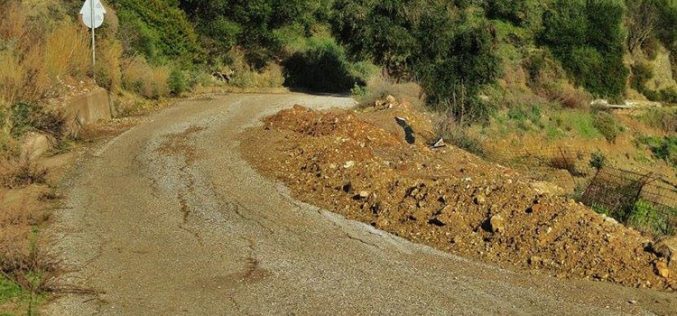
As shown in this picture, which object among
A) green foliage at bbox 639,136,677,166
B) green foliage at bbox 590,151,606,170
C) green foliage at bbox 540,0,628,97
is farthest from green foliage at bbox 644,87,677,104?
green foliage at bbox 590,151,606,170

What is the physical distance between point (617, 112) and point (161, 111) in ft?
98.7

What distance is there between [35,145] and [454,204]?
7.71 meters

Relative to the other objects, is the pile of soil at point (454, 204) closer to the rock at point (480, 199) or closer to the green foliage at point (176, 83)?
the rock at point (480, 199)

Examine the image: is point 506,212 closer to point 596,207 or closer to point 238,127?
point 596,207

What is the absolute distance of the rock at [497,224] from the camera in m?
8.48

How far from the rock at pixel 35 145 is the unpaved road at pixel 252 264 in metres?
1.25

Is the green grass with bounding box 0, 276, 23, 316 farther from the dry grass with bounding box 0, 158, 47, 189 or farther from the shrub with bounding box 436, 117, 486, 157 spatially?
the shrub with bounding box 436, 117, 486, 157

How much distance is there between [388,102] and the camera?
60.8ft

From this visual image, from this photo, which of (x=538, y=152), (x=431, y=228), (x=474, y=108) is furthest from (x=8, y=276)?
(x=538, y=152)

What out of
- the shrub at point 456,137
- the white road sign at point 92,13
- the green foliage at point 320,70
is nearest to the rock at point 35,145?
the white road sign at point 92,13

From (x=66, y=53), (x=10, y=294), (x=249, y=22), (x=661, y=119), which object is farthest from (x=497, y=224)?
(x=661, y=119)

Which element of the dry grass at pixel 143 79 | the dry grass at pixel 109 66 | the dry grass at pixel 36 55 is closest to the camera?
the dry grass at pixel 36 55

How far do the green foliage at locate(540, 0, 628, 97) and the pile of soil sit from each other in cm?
3515

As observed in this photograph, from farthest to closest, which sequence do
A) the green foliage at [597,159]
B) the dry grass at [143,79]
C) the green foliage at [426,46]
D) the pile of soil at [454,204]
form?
the green foliage at [597,159]
the green foliage at [426,46]
the dry grass at [143,79]
the pile of soil at [454,204]
